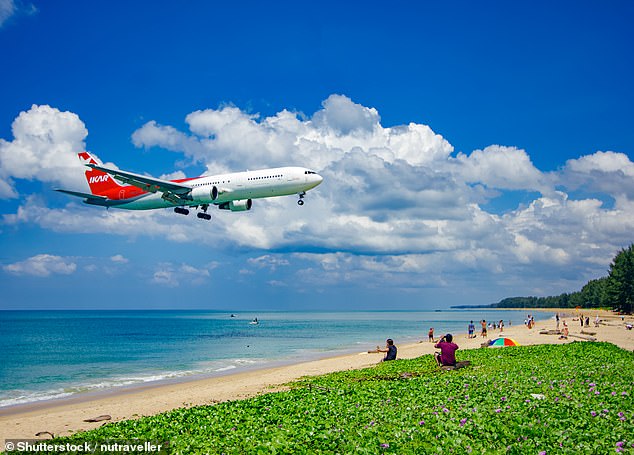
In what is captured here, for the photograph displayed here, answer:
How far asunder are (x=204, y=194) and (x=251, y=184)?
15.6ft

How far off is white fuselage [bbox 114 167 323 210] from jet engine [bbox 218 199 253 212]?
1.82 ft

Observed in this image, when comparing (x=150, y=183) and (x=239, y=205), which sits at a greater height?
(x=150, y=183)

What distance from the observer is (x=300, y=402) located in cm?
1382

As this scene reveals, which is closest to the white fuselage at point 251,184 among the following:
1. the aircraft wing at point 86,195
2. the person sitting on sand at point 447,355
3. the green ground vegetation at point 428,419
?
the aircraft wing at point 86,195

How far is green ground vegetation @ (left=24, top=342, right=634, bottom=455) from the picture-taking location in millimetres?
9273

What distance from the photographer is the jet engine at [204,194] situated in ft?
153

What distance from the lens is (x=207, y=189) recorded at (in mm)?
46906

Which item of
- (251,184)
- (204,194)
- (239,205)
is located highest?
(251,184)

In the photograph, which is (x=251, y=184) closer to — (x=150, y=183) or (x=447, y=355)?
(x=150, y=183)

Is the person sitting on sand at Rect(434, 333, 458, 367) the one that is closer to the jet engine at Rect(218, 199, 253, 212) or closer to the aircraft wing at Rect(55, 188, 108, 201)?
the jet engine at Rect(218, 199, 253, 212)

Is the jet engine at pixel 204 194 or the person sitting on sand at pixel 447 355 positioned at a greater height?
the jet engine at pixel 204 194

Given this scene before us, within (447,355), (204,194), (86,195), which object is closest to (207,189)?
(204,194)

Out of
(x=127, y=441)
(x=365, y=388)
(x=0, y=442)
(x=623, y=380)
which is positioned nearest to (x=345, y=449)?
(x=127, y=441)

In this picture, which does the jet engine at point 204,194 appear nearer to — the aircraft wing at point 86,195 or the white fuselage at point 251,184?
the white fuselage at point 251,184
